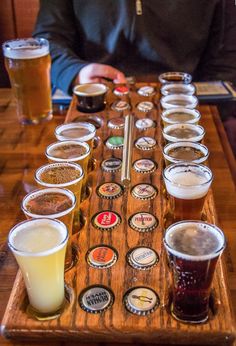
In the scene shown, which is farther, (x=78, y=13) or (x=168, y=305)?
(x=78, y=13)

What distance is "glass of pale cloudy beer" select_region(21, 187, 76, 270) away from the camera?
0.94 m

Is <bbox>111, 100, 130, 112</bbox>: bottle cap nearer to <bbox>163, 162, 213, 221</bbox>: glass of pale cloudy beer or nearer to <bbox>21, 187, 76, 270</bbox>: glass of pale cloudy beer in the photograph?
<bbox>163, 162, 213, 221</bbox>: glass of pale cloudy beer

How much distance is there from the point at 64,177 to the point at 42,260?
0.30m

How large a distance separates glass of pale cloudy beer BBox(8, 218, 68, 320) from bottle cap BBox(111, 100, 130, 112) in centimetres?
81

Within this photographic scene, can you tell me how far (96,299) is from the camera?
89 cm

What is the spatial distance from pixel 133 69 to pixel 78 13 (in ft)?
1.17

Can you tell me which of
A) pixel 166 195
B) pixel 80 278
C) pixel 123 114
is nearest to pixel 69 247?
pixel 80 278

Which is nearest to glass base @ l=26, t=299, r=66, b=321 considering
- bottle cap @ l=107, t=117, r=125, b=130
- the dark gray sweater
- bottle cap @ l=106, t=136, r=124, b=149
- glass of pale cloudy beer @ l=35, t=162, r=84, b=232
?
glass of pale cloudy beer @ l=35, t=162, r=84, b=232

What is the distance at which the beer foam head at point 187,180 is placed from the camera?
3.34 feet

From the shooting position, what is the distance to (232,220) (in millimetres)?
1166

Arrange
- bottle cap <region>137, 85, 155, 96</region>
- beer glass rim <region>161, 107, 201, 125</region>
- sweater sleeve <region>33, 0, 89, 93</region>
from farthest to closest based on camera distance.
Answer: sweater sleeve <region>33, 0, 89, 93</region> → bottle cap <region>137, 85, 155, 96</region> → beer glass rim <region>161, 107, 201, 125</region>

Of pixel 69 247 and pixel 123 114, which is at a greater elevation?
pixel 69 247

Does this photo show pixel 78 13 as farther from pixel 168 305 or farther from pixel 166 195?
pixel 168 305

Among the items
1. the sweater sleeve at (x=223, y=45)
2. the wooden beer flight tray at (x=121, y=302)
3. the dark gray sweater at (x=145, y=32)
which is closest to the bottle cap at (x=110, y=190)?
the wooden beer flight tray at (x=121, y=302)
